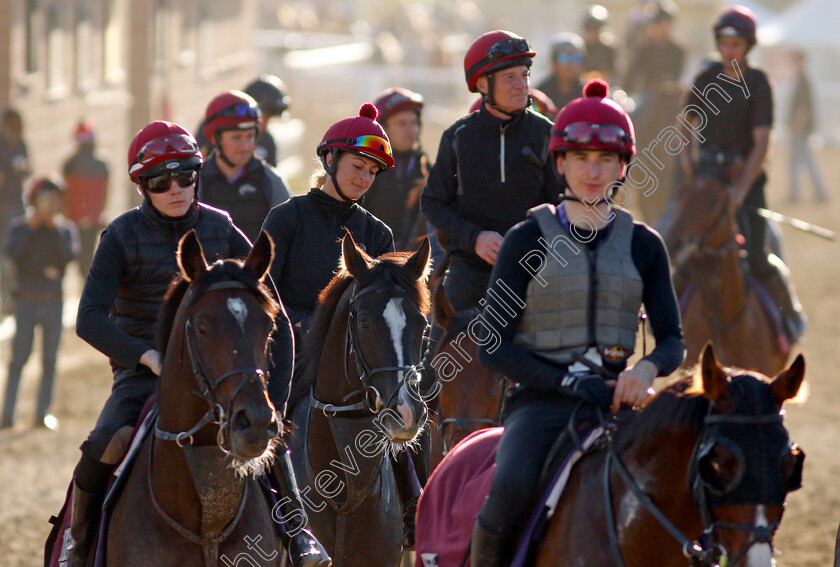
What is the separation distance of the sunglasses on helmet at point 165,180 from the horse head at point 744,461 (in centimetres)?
273

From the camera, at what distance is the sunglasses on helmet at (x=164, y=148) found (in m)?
5.88

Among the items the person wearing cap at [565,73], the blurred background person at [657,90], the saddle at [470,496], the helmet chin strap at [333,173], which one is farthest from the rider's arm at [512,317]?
the blurred background person at [657,90]

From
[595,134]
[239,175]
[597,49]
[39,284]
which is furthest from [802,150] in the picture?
[595,134]

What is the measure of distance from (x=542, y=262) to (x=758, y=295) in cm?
653

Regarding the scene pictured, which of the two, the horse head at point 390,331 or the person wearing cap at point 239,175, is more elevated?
the person wearing cap at point 239,175

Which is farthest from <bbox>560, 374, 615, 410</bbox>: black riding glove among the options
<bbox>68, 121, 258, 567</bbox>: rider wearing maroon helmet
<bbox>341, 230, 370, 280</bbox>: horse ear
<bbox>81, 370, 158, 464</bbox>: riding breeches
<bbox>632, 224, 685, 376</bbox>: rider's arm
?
<bbox>81, 370, 158, 464</bbox>: riding breeches

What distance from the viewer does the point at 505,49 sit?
23.9 ft

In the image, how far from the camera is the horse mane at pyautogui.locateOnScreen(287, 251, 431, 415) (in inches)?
237

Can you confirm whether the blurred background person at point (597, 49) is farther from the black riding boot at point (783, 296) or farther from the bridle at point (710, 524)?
the bridle at point (710, 524)

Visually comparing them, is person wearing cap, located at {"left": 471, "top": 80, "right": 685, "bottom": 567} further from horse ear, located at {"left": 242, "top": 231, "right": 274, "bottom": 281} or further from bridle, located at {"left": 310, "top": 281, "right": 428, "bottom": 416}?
horse ear, located at {"left": 242, "top": 231, "right": 274, "bottom": 281}

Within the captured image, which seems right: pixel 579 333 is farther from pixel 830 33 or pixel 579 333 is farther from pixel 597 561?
pixel 830 33

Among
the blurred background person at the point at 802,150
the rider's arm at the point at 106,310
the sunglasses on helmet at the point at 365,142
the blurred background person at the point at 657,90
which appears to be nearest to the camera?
the rider's arm at the point at 106,310

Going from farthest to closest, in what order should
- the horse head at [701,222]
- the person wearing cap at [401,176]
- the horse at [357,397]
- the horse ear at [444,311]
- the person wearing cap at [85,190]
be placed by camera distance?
the person wearing cap at [85,190], the horse head at [701,222], the person wearing cap at [401,176], the horse ear at [444,311], the horse at [357,397]

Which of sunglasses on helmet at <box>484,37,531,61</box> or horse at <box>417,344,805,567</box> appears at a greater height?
sunglasses on helmet at <box>484,37,531,61</box>
